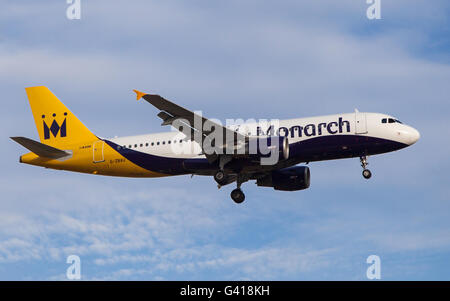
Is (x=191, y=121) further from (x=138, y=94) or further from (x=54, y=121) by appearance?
(x=54, y=121)

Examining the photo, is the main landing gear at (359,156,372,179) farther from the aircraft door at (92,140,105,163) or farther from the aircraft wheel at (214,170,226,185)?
the aircraft door at (92,140,105,163)

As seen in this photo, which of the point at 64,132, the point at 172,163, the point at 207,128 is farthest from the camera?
the point at 64,132

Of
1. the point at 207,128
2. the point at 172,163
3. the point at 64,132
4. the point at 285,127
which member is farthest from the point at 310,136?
the point at 64,132

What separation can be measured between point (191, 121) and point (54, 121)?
1461cm

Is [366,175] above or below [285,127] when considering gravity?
below

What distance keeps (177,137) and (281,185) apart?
8529 millimetres

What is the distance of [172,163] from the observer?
50719mm

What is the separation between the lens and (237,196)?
52562 mm

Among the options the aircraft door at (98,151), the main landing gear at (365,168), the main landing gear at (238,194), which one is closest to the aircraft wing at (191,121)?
the main landing gear at (238,194)

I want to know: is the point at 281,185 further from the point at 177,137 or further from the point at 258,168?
the point at 177,137

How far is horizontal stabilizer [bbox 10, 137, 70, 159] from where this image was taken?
50.8m

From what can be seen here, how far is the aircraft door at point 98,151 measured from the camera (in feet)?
172

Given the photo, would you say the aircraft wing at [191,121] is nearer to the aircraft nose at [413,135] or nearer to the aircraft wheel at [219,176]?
the aircraft wheel at [219,176]

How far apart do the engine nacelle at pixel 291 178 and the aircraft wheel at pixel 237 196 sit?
8.38 feet
